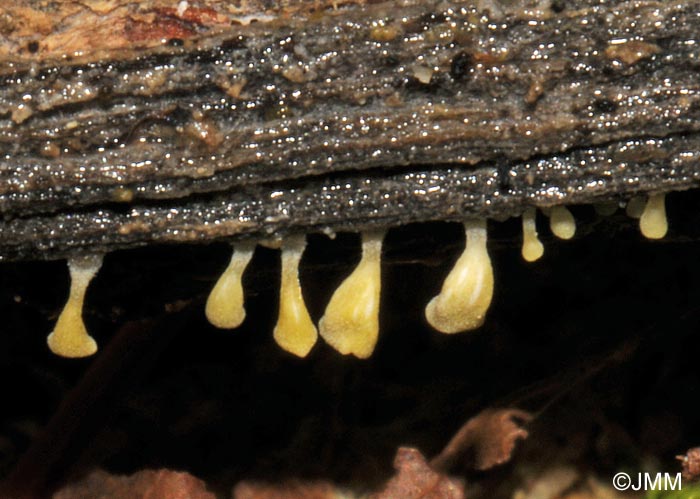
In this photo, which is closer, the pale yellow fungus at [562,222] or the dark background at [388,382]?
the pale yellow fungus at [562,222]

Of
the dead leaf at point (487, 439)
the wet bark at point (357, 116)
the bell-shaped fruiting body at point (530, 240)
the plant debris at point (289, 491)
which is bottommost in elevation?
the plant debris at point (289, 491)

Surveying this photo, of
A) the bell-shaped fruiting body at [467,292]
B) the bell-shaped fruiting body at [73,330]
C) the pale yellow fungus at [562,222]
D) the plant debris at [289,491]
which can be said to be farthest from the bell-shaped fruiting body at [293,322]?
the plant debris at [289,491]

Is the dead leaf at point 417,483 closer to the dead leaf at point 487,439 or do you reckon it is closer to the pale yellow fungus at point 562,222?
the dead leaf at point 487,439

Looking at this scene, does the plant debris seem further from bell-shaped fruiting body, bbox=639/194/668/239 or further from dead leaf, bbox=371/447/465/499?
bell-shaped fruiting body, bbox=639/194/668/239

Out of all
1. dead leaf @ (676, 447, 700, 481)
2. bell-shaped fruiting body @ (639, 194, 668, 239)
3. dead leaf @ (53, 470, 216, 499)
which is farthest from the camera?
dead leaf @ (53, 470, 216, 499)

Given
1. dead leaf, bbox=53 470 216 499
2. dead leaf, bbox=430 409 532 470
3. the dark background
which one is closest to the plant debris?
the dark background

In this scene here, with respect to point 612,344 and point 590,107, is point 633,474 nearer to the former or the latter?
point 612,344

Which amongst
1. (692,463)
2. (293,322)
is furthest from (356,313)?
(692,463)

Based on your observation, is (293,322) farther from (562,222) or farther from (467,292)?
(562,222)
